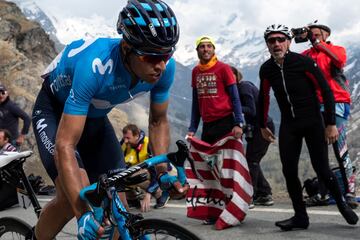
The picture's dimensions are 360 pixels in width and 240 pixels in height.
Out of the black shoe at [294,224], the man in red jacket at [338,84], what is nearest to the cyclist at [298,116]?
the black shoe at [294,224]

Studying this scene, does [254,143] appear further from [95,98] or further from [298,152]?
[95,98]

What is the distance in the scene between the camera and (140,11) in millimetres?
2939

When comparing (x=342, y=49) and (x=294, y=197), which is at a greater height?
(x=342, y=49)

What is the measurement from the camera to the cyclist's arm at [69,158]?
9.30 feet

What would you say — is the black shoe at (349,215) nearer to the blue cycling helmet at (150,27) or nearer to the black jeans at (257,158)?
the black jeans at (257,158)

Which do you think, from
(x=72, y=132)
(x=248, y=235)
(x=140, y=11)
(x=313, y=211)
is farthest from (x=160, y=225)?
(x=313, y=211)

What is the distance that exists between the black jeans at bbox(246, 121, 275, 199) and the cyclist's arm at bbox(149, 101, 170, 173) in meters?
3.92

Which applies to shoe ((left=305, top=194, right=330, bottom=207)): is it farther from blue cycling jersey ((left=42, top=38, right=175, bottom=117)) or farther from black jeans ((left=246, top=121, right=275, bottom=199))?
blue cycling jersey ((left=42, top=38, right=175, bottom=117))

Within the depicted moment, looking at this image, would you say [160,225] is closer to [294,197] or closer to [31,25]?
[294,197]

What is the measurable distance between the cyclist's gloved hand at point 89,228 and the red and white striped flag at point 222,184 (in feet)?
11.4

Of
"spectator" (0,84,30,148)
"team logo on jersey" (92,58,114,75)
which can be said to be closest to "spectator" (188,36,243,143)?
"team logo on jersey" (92,58,114,75)

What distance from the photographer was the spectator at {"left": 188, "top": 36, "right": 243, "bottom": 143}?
22.5 ft

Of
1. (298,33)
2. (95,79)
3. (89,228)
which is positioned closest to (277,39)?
(298,33)

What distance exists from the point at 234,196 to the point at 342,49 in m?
2.22
